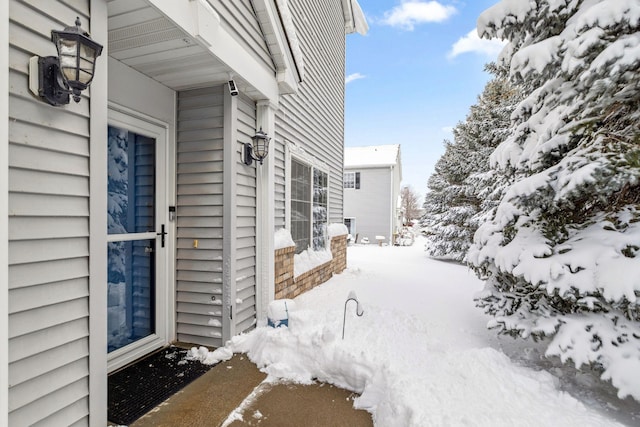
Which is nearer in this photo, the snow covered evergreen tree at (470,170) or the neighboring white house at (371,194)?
the snow covered evergreen tree at (470,170)

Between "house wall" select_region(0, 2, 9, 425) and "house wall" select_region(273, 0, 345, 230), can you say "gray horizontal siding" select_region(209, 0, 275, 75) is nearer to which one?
"house wall" select_region(273, 0, 345, 230)

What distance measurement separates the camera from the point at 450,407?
200cm

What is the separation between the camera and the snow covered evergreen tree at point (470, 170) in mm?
9734

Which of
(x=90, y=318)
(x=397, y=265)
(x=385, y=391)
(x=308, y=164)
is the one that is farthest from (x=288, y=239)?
(x=397, y=265)

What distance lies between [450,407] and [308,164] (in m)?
4.41

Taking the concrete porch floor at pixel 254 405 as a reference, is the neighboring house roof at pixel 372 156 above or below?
above

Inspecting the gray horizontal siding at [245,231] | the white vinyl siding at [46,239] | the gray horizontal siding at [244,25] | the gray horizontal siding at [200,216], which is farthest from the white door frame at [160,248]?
the white vinyl siding at [46,239]

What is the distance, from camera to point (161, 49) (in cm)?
255

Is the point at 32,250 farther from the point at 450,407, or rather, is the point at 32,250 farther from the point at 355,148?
the point at 355,148

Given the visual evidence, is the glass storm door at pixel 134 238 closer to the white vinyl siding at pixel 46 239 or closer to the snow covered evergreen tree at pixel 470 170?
the white vinyl siding at pixel 46 239

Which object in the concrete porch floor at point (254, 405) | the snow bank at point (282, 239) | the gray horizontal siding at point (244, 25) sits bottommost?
the concrete porch floor at point (254, 405)

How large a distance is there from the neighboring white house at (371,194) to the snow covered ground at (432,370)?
1365 cm

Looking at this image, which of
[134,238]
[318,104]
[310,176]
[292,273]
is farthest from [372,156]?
[134,238]

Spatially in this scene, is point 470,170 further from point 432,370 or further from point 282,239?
point 432,370
